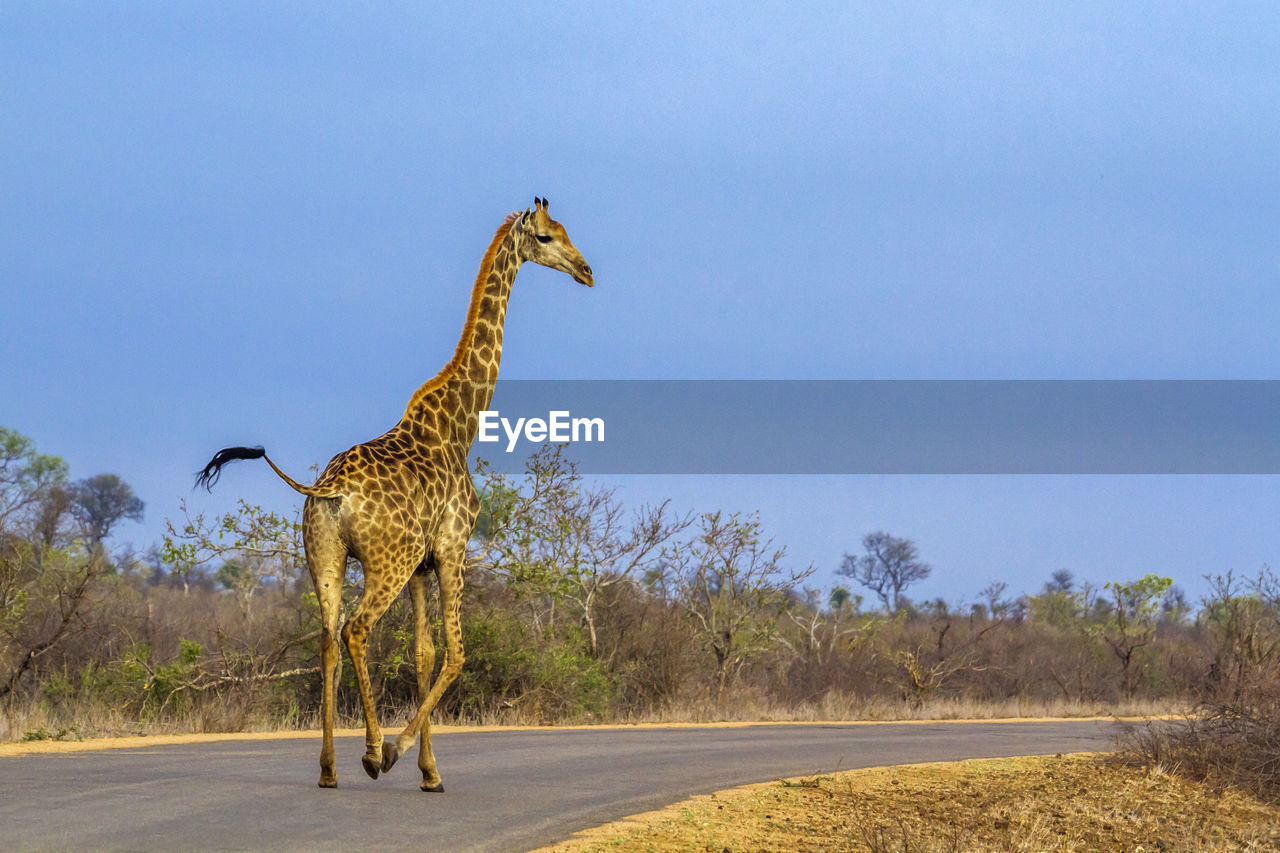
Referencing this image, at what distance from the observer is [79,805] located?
33.1 feet

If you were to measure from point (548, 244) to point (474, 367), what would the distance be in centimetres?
136

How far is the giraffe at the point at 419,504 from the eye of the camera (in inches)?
424

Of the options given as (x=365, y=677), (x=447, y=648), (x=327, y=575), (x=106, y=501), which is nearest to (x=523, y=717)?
(x=447, y=648)

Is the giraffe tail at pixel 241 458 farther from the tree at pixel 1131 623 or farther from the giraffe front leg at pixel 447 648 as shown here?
the tree at pixel 1131 623

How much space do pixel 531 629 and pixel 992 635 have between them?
21.9 m

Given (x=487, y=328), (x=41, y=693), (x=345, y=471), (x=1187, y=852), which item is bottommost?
(x=1187, y=852)

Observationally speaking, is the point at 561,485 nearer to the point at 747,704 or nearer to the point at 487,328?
the point at 747,704

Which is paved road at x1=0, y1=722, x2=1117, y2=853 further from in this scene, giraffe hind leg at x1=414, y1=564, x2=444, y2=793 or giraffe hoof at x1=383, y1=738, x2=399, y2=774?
giraffe hoof at x1=383, y1=738, x2=399, y2=774

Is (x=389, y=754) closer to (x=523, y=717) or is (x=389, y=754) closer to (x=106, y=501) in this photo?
(x=523, y=717)

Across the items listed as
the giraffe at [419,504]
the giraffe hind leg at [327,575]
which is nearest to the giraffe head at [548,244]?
the giraffe at [419,504]

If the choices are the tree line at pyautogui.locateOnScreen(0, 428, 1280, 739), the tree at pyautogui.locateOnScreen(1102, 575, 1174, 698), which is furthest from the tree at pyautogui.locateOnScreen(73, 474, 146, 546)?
the tree at pyautogui.locateOnScreen(1102, 575, 1174, 698)

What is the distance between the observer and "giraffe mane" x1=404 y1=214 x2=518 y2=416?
39.9 feet

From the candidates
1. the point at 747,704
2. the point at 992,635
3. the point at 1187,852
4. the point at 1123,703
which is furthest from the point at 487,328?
the point at 992,635

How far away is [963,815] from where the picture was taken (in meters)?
13.2
